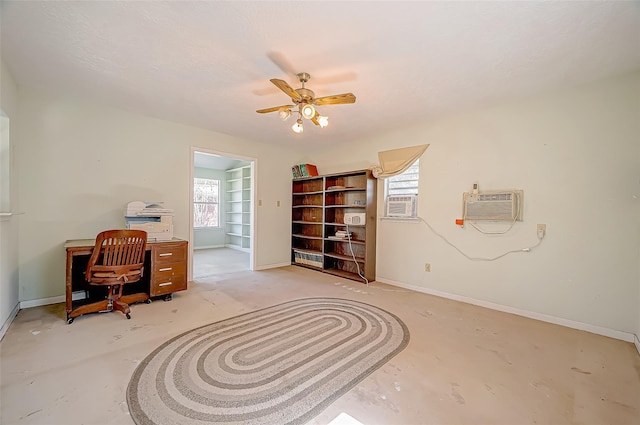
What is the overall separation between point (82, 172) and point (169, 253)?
1.47 meters

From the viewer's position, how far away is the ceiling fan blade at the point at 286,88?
2.11 m

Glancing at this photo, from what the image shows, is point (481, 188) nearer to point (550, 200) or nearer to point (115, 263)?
point (550, 200)

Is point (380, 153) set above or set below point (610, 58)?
below

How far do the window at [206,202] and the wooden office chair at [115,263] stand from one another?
485 centimetres

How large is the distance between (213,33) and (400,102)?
2065 mm

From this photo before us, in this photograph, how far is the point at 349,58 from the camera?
2.19m

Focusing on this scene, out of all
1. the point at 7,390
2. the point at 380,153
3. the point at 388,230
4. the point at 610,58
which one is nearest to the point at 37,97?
the point at 7,390

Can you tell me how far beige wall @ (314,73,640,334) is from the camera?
2.42m

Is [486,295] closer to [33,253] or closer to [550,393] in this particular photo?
[550,393]

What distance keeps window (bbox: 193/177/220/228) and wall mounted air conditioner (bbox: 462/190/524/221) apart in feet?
22.0

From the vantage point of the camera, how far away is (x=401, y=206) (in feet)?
13.1

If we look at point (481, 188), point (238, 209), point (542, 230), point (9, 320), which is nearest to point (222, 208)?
point (238, 209)

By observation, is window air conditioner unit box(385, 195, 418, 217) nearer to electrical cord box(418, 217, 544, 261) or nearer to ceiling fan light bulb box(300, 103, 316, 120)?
electrical cord box(418, 217, 544, 261)

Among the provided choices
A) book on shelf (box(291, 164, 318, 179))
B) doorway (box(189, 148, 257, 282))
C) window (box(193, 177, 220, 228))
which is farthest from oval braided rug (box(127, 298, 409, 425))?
window (box(193, 177, 220, 228))
